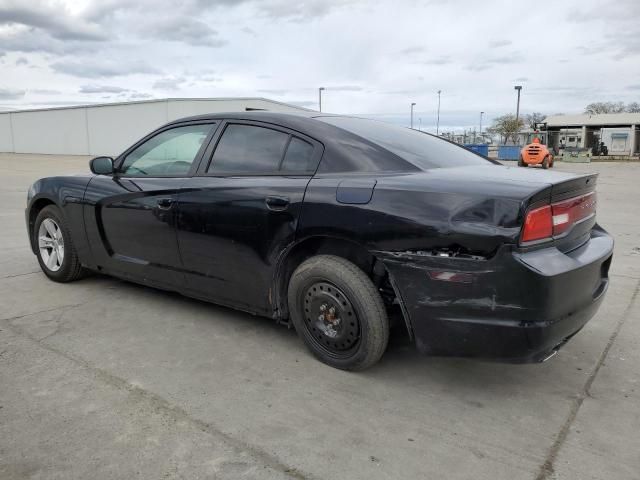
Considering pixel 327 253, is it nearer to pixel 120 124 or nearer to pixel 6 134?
pixel 120 124

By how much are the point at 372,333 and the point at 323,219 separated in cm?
68

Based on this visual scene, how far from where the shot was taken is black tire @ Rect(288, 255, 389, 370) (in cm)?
290

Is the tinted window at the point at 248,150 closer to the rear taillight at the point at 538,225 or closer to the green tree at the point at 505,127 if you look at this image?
the rear taillight at the point at 538,225

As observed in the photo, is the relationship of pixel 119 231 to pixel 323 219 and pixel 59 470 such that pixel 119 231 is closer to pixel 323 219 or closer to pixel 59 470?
pixel 323 219

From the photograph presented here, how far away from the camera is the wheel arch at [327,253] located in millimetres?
2930

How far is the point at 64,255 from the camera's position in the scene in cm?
470

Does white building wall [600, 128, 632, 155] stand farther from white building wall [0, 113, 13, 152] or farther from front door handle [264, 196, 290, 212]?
white building wall [0, 113, 13, 152]

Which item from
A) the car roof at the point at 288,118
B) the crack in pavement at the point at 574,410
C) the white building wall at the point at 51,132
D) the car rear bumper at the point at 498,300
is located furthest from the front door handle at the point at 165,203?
the white building wall at the point at 51,132

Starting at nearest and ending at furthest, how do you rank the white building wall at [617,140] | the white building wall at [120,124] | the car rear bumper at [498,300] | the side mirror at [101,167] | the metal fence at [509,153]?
the car rear bumper at [498,300], the side mirror at [101,167], the white building wall at [120,124], the metal fence at [509,153], the white building wall at [617,140]

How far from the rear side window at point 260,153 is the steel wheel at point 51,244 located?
6.57ft

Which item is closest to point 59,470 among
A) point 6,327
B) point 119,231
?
point 6,327

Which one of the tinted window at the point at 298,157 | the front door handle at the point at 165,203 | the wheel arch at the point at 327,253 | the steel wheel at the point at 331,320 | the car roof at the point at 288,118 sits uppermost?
the car roof at the point at 288,118

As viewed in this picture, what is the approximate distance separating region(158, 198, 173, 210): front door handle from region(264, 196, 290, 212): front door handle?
2.89ft

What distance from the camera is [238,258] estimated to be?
341 cm
